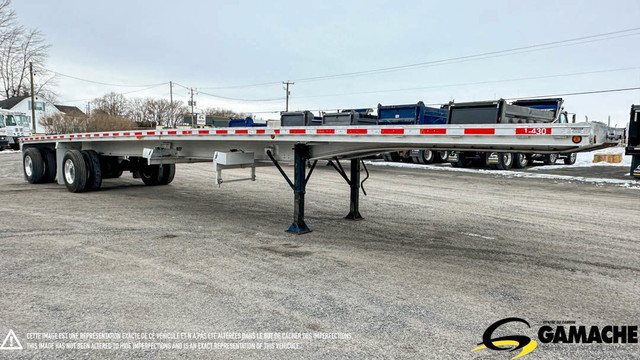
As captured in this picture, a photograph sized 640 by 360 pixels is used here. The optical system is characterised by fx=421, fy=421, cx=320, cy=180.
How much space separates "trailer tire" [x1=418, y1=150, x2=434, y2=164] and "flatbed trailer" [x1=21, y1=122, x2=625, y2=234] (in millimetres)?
12614

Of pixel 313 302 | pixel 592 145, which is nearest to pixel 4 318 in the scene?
pixel 313 302

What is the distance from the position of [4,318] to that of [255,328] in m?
2.06

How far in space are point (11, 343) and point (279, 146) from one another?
444 centimetres

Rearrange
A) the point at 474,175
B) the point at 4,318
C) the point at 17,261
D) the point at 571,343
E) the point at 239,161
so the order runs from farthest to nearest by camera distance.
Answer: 1. the point at 474,175
2. the point at 239,161
3. the point at 17,261
4. the point at 4,318
5. the point at 571,343

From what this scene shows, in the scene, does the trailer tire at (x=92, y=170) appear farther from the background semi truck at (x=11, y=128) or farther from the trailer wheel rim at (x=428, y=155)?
the background semi truck at (x=11, y=128)

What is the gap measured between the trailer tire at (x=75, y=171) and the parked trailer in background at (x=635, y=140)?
55.9ft

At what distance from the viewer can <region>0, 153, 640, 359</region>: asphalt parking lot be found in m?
3.30

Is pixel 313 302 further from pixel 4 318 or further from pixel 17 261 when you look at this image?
pixel 17 261

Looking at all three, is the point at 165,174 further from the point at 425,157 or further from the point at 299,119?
the point at 425,157

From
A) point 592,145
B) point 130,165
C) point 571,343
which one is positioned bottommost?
point 571,343

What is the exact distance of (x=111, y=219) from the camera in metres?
7.18

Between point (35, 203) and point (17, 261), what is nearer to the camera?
point (17, 261)

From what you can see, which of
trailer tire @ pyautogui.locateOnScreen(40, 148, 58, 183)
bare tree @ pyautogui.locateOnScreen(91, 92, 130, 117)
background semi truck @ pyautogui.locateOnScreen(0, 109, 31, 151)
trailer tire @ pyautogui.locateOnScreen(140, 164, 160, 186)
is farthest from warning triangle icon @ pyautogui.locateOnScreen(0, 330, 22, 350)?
bare tree @ pyautogui.locateOnScreen(91, 92, 130, 117)

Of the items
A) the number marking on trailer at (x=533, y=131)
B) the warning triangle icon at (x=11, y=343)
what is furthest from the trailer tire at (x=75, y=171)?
the number marking on trailer at (x=533, y=131)
